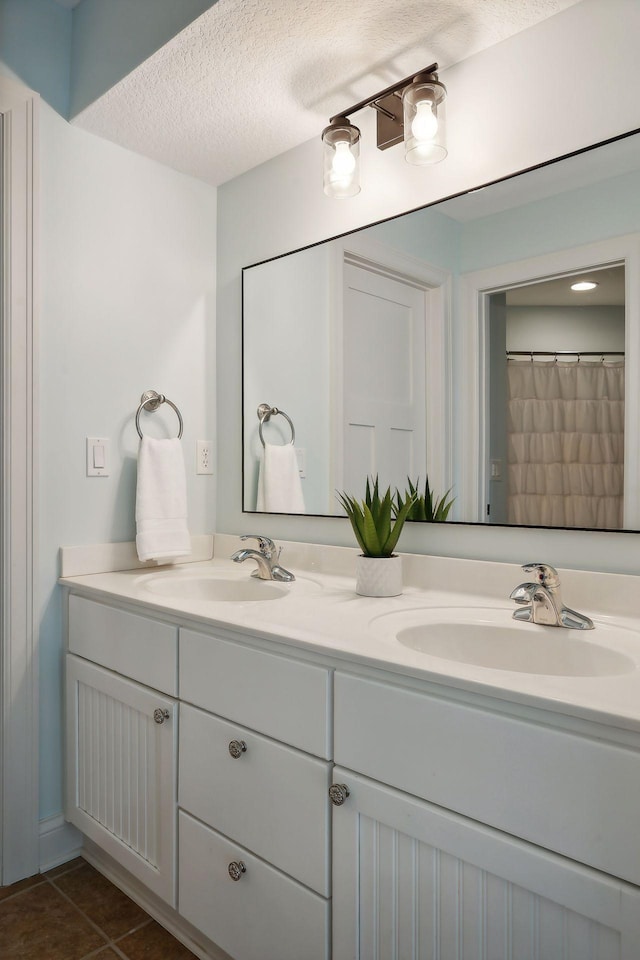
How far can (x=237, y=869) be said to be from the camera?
1.20 meters

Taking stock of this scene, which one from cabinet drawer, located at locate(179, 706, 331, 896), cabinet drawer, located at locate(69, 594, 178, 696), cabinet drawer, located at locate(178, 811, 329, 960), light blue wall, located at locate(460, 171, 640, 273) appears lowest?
cabinet drawer, located at locate(178, 811, 329, 960)

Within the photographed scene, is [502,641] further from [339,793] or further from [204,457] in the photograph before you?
[204,457]

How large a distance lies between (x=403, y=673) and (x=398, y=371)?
2.96 feet

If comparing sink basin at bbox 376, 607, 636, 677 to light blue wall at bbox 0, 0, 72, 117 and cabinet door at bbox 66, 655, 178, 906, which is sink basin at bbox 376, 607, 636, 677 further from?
light blue wall at bbox 0, 0, 72, 117

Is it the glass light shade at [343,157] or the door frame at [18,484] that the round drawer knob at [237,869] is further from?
the glass light shade at [343,157]

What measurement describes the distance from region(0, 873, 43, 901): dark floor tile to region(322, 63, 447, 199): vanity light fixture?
1992mm

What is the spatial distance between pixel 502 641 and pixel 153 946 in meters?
1.09

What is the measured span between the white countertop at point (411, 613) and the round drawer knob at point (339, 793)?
0.67 ft

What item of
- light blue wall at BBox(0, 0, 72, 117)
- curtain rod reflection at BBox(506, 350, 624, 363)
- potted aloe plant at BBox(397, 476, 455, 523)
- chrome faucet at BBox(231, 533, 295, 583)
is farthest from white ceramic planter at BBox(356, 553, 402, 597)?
light blue wall at BBox(0, 0, 72, 117)

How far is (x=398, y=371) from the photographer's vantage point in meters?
1.63

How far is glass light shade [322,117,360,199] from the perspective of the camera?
1.59 metres

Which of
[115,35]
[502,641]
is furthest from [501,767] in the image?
[115,35]

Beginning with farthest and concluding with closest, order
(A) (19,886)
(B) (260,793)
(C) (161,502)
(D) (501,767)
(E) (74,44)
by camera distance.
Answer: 1. (C) (161,502)
2. (E) (74,44)
3. (A) (19,886)
4. (B) (260,793)
5. (D) (501,767)

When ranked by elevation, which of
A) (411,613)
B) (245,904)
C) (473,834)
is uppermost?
(411,613)
